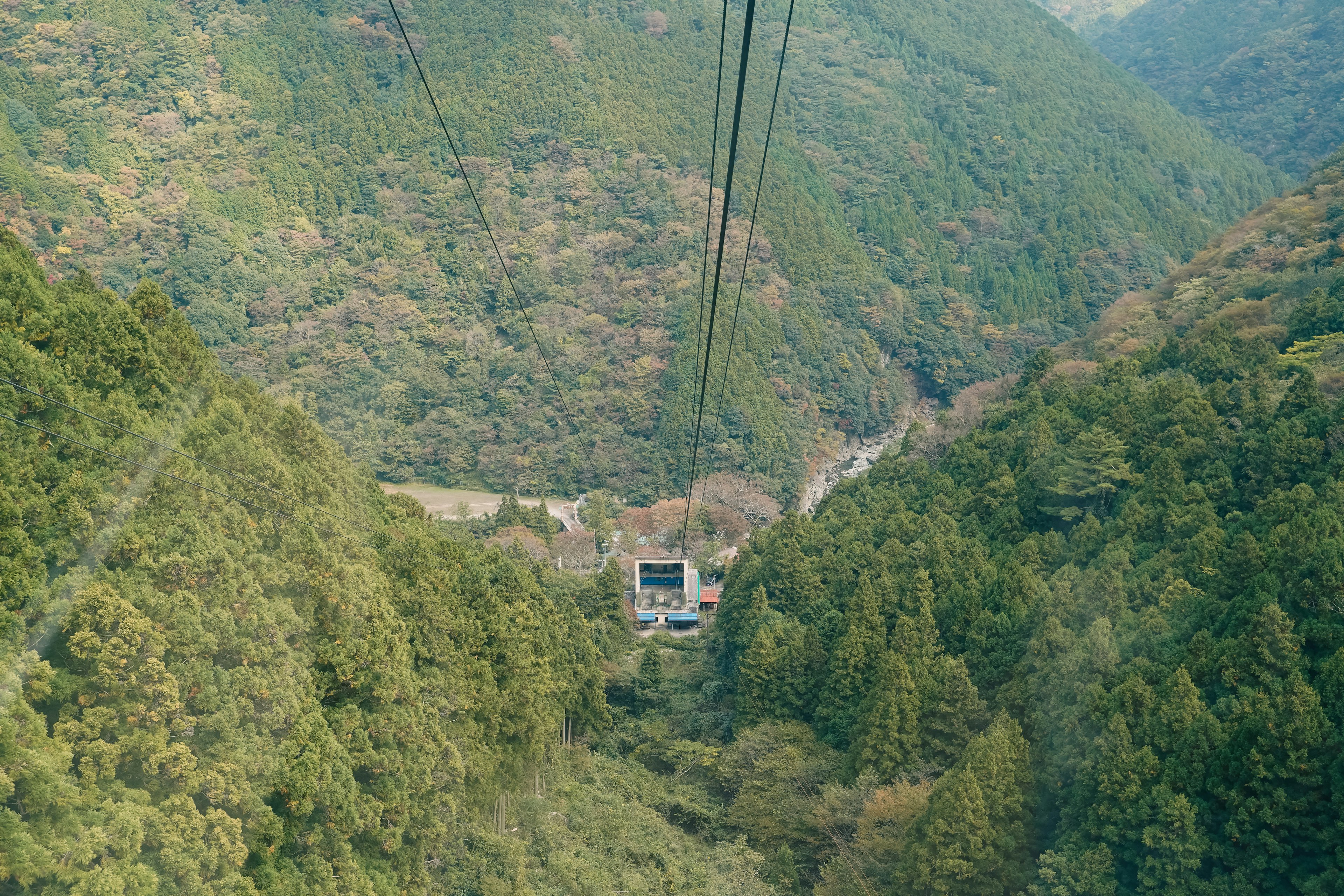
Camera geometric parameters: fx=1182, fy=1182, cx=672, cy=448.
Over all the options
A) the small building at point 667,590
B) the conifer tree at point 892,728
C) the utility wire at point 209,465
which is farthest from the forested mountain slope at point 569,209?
the utility wire at point 209,465

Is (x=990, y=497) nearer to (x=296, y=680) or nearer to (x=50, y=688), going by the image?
(x=296, y=680)

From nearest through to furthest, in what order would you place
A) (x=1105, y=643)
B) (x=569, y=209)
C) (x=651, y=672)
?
1. (x=1105, y=643)
2. (x=651, y=672)
3. (x=569, y=209)

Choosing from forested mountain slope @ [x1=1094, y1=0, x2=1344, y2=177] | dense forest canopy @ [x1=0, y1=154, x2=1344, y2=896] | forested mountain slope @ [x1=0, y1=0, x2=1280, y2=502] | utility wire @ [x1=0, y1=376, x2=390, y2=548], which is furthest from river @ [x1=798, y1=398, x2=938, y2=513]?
utility wire @ [x1=0, y1=376, x2=390, y2=548]

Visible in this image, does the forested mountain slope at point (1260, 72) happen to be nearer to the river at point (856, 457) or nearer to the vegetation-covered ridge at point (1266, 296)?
the river at point (856, 457)

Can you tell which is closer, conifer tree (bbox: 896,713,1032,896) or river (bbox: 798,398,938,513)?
conifer tree (bbox: 896,713,1032,896)

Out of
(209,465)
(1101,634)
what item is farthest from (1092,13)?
(209,465)

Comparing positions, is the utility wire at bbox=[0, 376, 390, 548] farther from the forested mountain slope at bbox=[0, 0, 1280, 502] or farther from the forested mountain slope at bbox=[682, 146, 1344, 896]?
the forested mountain slope at bbox=[0, 0, 1280, 502]

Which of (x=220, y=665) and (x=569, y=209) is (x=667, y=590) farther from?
(x=569, y=209)

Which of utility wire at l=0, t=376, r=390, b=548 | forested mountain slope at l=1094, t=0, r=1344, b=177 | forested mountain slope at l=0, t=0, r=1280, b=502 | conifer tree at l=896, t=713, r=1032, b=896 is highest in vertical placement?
forested mountain slope at l=1094, t=0, r=1344, b=177
